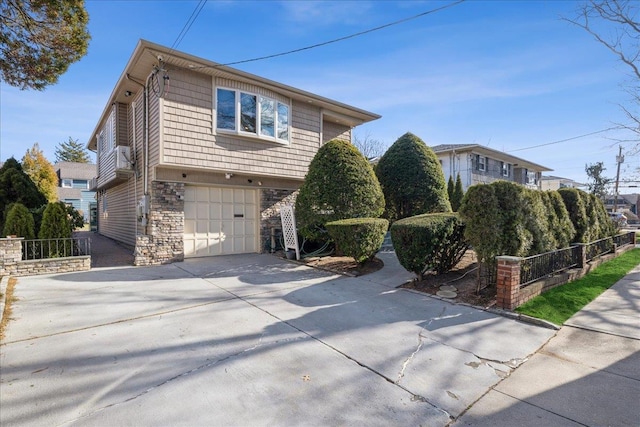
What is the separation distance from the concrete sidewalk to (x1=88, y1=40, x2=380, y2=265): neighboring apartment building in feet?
27.6

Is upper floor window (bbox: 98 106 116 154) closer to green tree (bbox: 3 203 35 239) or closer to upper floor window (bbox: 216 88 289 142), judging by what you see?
green tree (bbox: 3 203 35 239)

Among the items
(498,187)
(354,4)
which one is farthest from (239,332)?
(354,4)

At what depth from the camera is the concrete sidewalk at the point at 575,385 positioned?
2.59 m

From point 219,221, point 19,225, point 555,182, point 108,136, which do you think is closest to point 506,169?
point 555,182

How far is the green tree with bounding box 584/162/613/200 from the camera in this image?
122ft

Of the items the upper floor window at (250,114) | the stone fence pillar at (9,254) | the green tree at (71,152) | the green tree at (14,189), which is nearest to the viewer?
the stone fence pillar at (9,254)

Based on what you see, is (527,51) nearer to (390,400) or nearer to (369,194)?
(369,194)

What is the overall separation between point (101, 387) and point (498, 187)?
20.8 ft

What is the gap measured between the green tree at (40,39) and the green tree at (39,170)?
54.2 feet

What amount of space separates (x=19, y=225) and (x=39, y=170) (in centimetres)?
1842

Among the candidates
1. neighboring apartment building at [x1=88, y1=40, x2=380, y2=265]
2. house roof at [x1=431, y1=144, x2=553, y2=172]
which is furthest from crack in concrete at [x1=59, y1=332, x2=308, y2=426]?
house roof at [x1=431, y1=144, x2=553, y2=172]

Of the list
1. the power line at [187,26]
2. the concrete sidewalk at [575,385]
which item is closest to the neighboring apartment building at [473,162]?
the concrete sidewalk at [575,385]

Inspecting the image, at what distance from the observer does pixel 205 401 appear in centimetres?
265

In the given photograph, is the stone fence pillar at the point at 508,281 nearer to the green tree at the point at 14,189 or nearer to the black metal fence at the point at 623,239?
the black metal fence at the point at 623,239
